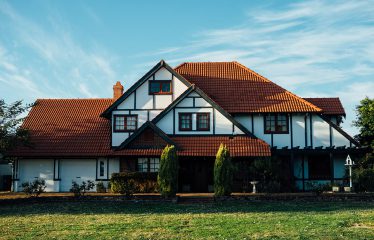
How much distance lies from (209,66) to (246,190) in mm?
10817

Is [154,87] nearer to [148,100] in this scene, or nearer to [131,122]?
[148,100]

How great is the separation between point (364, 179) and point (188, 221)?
45.7 feet

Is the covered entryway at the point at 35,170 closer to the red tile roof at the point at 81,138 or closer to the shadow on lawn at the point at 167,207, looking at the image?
the red tile roof at the point at 81,138

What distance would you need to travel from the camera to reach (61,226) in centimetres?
1611

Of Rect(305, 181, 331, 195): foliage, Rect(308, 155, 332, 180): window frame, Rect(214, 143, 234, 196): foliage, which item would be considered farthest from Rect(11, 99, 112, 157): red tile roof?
Rect(308, 155, 332, 180): window frame

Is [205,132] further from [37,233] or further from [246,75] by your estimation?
[37,233]

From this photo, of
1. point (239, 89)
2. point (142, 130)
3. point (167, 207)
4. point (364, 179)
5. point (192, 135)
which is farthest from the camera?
point (239, 89)

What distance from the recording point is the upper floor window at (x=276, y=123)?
104 ft

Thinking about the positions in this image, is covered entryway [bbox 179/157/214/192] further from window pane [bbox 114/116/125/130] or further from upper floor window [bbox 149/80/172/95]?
upper floor window [bbox 149/80/172/95]

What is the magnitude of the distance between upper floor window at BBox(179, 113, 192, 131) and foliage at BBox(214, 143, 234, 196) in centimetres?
602

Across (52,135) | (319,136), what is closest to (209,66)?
(319,136)

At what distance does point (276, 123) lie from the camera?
104ft

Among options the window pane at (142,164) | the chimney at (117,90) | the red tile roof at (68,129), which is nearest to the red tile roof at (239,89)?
the chimney at (117,90)

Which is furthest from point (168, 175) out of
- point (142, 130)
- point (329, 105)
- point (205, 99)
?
point (329, 105)
